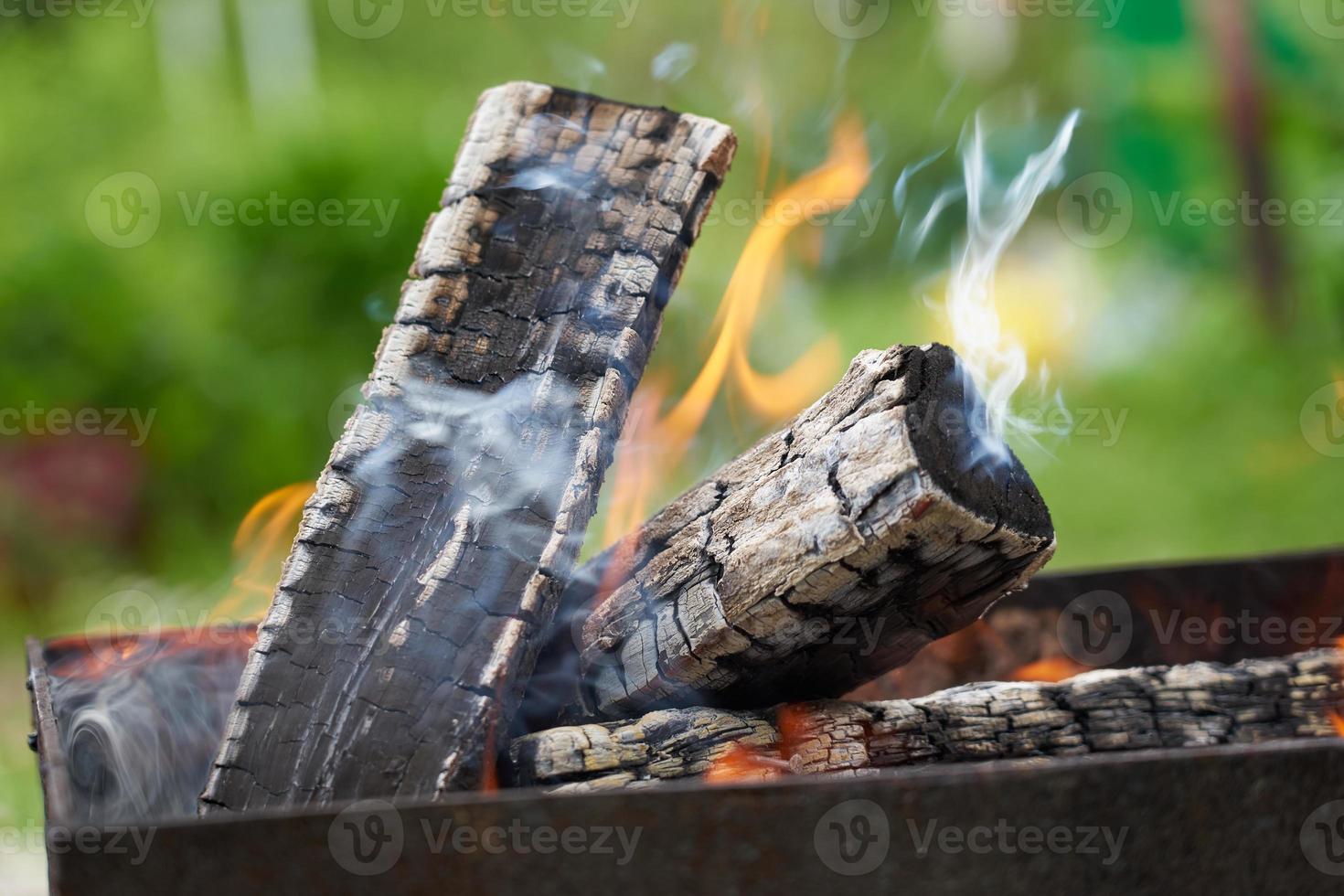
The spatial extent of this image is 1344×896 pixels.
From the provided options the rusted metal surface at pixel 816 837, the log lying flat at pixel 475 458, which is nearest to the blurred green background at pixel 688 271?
the log lying flat at pixel 475 458

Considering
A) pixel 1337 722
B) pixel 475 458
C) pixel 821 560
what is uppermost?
pixel 475 458

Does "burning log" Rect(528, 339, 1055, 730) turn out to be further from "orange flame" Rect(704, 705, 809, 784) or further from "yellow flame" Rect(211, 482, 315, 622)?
"yellow flame" Rect(211, 482, 315, 622)

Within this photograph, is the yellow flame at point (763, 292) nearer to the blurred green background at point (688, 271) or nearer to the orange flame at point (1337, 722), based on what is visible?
the blurred green background at point (688, 271)

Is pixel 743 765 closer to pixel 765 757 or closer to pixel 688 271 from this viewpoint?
pixel 765 757

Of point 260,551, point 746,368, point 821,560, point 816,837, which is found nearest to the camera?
point 816,837

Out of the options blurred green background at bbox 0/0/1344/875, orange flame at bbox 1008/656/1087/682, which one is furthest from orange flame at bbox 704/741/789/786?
blurred green background at bbox 0/0/1344/875

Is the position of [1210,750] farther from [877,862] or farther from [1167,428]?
[1167,428]

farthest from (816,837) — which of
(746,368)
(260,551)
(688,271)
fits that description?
(688,271)
